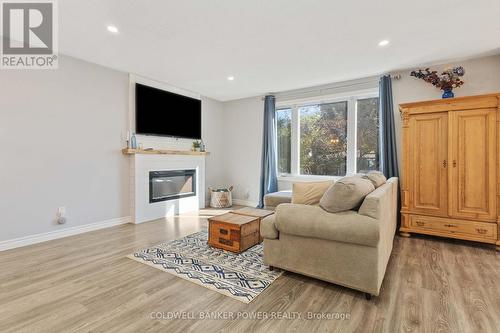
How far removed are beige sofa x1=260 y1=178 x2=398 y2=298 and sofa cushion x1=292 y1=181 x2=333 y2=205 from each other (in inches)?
6.5

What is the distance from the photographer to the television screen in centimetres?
415

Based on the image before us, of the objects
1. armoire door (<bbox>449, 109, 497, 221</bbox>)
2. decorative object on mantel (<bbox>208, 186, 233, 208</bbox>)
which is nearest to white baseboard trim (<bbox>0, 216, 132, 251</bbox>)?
decorative object on mantel (<bbox>208, 186, 233, 208</bbox>)

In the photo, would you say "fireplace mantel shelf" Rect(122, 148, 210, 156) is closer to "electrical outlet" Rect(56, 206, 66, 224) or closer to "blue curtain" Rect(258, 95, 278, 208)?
"electrical outlet" Rect(56, 206, 66, 224)

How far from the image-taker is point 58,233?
326 centimetres

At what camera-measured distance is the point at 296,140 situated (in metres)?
5.04

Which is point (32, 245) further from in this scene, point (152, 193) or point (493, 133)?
point (493, 133)

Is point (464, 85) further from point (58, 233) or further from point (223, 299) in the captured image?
point (58, 233)

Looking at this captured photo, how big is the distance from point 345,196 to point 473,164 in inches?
89.9

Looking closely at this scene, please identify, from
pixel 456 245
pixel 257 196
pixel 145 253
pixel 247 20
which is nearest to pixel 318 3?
pixel 247 20

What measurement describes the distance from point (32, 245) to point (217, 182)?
11.3 ft

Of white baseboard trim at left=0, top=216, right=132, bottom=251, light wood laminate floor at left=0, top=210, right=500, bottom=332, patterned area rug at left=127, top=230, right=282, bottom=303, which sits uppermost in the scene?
white baseboard trim at left=0, top=216, right=132, bottom=251

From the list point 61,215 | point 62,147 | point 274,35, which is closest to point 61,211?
point 61,215

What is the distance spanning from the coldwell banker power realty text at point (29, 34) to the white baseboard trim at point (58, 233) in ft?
6.64

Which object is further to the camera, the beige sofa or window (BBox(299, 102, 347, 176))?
window (BBox(299, 102, 347, 176))
